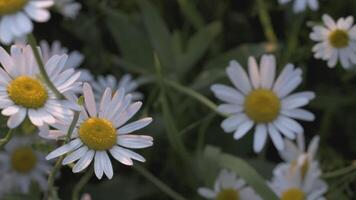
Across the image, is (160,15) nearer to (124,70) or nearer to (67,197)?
(124,70)

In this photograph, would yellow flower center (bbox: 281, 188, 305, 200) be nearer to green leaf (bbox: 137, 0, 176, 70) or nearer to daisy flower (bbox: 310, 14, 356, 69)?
daisy flower (bbox: 310, 14, 356, 69)

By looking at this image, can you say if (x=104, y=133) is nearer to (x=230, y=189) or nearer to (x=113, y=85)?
(x=230, y=189)

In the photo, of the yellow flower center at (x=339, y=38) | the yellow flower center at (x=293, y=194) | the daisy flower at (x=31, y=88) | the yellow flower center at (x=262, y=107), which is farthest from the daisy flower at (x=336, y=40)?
the daisy flower at (x=31, y=88)

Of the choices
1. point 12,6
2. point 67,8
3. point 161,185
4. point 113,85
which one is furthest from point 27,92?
point 67,8

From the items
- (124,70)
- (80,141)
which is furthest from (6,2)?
(124,70)

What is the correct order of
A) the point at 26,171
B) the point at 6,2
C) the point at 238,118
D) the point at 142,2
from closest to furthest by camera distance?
the point at 6,2 < the point at 238,118 < the point at 26,171 < the point at 142,2

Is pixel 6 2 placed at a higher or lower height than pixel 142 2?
lower

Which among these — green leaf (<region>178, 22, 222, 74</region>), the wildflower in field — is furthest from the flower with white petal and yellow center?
the wildflower in field
